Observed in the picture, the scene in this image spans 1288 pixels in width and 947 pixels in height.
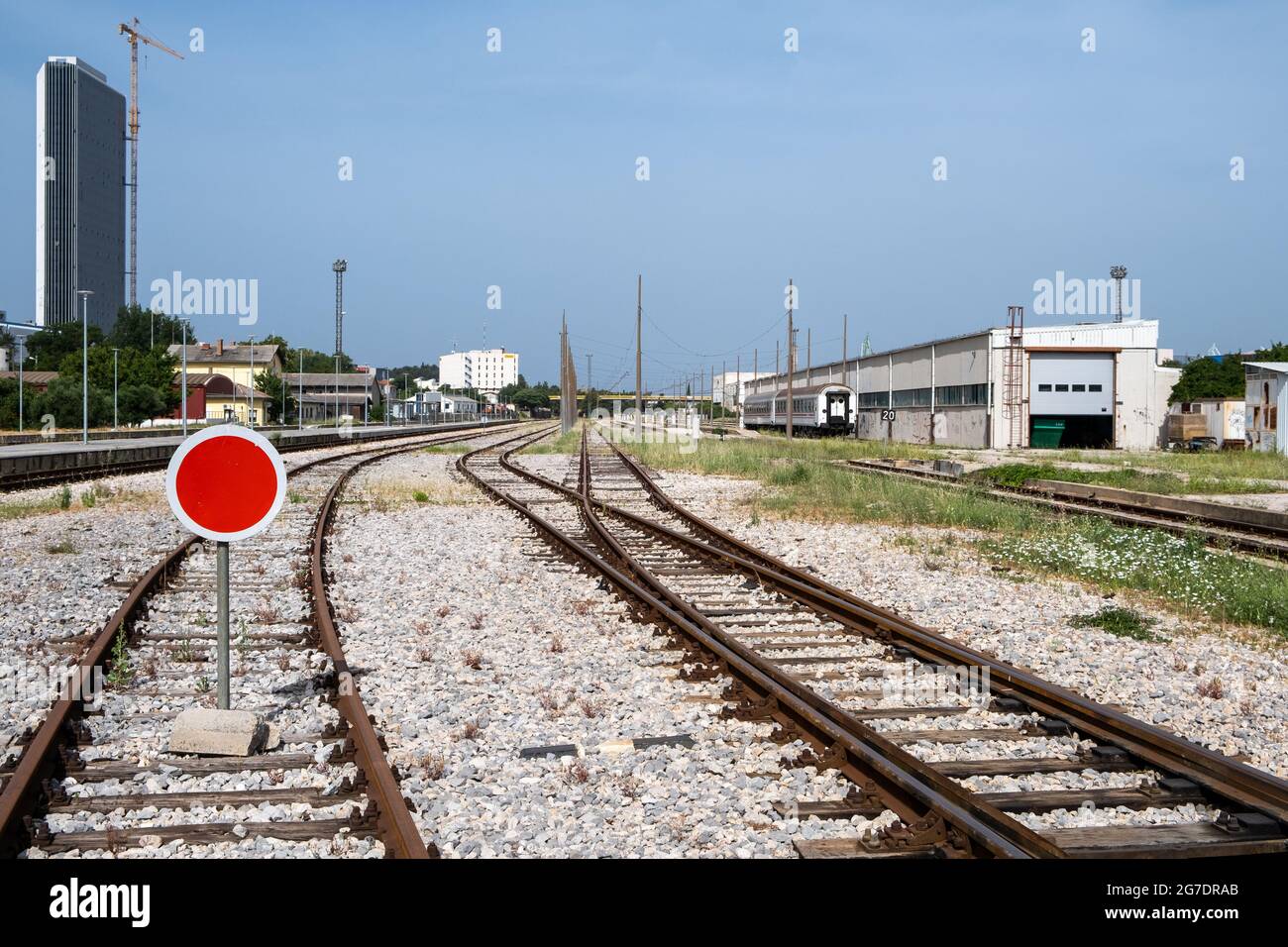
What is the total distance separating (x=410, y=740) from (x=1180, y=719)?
165 inches

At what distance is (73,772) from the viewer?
500 centimetres

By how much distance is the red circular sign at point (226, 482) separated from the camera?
575 cm

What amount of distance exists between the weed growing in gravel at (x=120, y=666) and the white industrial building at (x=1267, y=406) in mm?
38627

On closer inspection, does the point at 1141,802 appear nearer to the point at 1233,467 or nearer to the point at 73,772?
the point at 73,772

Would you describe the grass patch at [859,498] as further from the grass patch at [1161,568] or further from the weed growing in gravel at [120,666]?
the weed growing in gravel at [120,666]

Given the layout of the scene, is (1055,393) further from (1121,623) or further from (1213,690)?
(1213,690)

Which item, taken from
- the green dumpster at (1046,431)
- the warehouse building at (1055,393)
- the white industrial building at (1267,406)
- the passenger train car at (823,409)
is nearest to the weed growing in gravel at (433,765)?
the white industrial building at (1267,406)

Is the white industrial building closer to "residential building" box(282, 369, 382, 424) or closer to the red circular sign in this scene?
the red circular sign

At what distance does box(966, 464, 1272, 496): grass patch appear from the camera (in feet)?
81.0

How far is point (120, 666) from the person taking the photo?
6.82m

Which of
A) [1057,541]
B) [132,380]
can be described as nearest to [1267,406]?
[1057,541]

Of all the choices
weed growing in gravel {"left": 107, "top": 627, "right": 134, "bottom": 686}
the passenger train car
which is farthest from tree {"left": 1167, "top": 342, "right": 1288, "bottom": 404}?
weed growing in gravel {"left": 107, "top": 627, "right": 134, "bottom": 686}

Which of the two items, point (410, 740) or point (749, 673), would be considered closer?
Answer: point (410, 740)

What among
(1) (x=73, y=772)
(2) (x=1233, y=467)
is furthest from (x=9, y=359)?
(1) (x=73, y=772)
